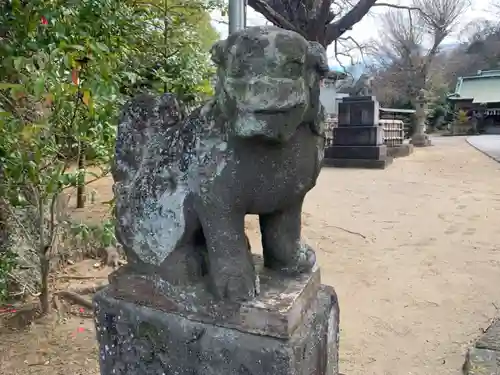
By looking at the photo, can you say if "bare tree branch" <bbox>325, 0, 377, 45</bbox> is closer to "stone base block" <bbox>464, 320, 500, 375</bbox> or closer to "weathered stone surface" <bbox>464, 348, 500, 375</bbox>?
"stone base block" <bbox>464, 320, 500, 375</bbox>

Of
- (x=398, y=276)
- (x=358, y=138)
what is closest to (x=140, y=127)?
(x=398, y=276)

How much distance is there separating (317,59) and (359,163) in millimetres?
8487

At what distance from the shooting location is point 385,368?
7.20 ft

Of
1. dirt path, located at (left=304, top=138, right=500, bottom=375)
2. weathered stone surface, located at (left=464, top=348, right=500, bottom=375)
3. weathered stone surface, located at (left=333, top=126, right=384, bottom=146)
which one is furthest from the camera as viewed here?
weathered stone surface, located at (left=333, top=126, right=384, bottom=146)

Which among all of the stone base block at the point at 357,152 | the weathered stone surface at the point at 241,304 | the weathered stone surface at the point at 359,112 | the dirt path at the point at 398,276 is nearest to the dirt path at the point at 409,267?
the dirt path at the point at 398,276

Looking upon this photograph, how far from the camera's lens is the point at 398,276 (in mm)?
3299

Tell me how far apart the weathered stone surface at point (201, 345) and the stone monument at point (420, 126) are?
552 inches

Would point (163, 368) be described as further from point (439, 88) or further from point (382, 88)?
point (439, 88)

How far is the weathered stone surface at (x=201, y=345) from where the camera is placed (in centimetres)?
100

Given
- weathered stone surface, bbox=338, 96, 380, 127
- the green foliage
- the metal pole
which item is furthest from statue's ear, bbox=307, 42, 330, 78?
weathered stone surface, bbox=338, 96, 380, 127

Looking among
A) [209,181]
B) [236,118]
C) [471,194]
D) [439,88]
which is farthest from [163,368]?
[439,88]

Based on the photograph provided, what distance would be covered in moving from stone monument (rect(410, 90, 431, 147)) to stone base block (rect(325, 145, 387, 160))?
18.1 feet

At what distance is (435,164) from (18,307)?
884 centimetres

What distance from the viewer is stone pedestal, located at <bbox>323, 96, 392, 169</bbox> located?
360 inches
